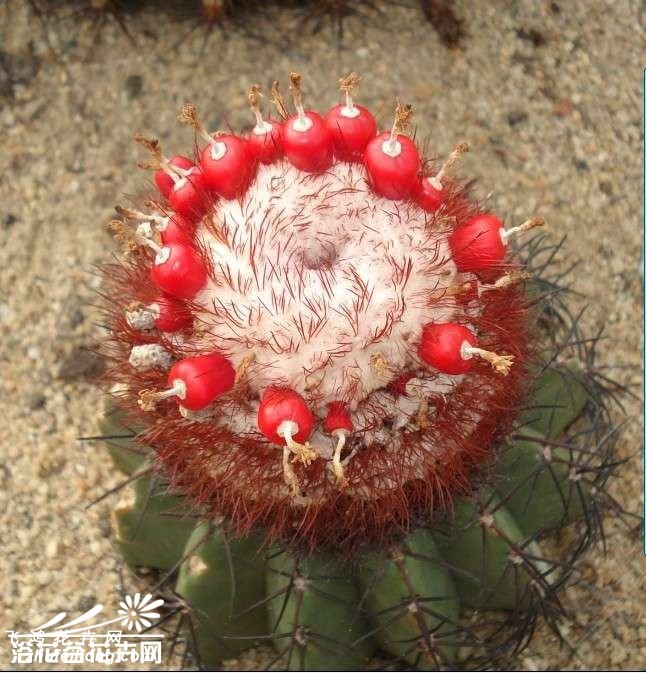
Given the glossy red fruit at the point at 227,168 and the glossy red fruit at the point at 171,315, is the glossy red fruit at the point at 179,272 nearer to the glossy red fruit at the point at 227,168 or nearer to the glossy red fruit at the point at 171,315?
the glossy red fruit at the point at 171,315

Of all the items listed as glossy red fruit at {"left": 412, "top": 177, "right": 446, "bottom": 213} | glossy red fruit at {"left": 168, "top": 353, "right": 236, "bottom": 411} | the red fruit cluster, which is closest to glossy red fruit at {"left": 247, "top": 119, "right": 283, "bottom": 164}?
the red fruit cluster

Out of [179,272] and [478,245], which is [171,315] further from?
[478,245]

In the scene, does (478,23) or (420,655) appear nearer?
(420,655)

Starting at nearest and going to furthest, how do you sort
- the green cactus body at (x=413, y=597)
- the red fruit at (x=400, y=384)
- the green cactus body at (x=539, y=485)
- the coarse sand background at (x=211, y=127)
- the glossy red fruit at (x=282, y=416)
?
1. the glossy red fruit at (x=282, y=416)
2. the red fruit at (x=400, y=384)
3. the green cactus body at (x=413, y=597)
4. the green cactus body at (x=539, y=485)
5. the coarse sand background at (x=211, y=127)

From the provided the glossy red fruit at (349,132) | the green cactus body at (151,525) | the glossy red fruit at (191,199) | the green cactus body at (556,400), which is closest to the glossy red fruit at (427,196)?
the glossy red fruit at (349,132)

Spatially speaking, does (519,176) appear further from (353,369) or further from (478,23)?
(353,369)

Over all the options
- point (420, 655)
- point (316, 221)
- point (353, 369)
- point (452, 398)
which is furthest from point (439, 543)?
point (316, 221)

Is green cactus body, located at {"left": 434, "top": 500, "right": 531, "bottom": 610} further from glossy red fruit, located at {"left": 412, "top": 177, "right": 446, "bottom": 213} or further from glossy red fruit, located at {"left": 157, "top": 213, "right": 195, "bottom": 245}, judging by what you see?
glossy red fruit, located at {"left": 157, "top": 213, "right": 195, "bottom": 245}
